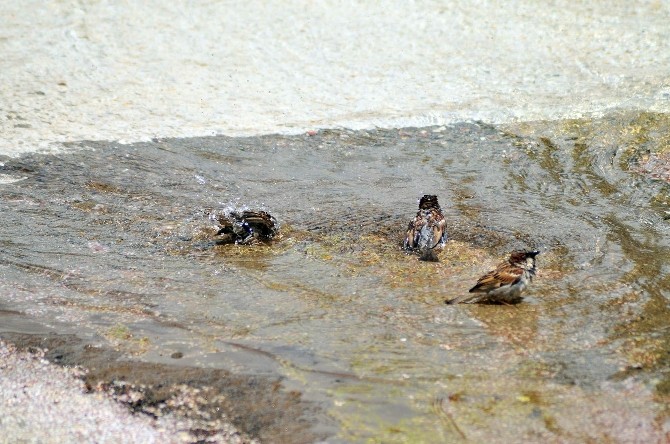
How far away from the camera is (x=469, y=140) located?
31.9 ft

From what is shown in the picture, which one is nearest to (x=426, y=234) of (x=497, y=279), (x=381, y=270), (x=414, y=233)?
(x=414, y=233)

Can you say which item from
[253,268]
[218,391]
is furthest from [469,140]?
[218,391]

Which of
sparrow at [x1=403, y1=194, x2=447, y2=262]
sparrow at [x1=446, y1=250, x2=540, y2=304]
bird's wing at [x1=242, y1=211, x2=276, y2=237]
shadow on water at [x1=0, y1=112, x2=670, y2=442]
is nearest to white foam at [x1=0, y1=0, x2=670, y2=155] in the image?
shadow on water at [x1=0, y1=112, x2=670, y2=442]

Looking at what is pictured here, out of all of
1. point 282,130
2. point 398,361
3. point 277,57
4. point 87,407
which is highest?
point 277,57

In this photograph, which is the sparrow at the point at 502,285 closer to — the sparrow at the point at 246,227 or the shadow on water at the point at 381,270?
the shadow on water at the point at 381,270

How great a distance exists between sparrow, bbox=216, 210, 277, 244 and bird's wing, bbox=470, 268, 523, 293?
2.04 metres

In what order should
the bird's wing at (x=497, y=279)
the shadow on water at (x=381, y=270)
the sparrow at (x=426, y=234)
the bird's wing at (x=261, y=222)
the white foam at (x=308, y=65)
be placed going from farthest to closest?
the white foam at (x=308, y=65)
the bird's wing at (x=261, y=222)
the sparrow at (x=426, y=234)
the bird's wing at (x=497, y=279)
the shadow on water at (x=381, y=270)

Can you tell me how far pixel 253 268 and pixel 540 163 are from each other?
3820 millimetres

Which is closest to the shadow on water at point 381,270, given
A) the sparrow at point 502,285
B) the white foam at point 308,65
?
the sparrow at point 502,285

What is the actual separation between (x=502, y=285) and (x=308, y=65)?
656 centimetres

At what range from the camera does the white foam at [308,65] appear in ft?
33.4

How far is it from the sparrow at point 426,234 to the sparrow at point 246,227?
3.64 feet

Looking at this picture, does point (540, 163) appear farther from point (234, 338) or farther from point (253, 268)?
point (234, 338)

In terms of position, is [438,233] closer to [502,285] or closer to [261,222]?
[502,285]
